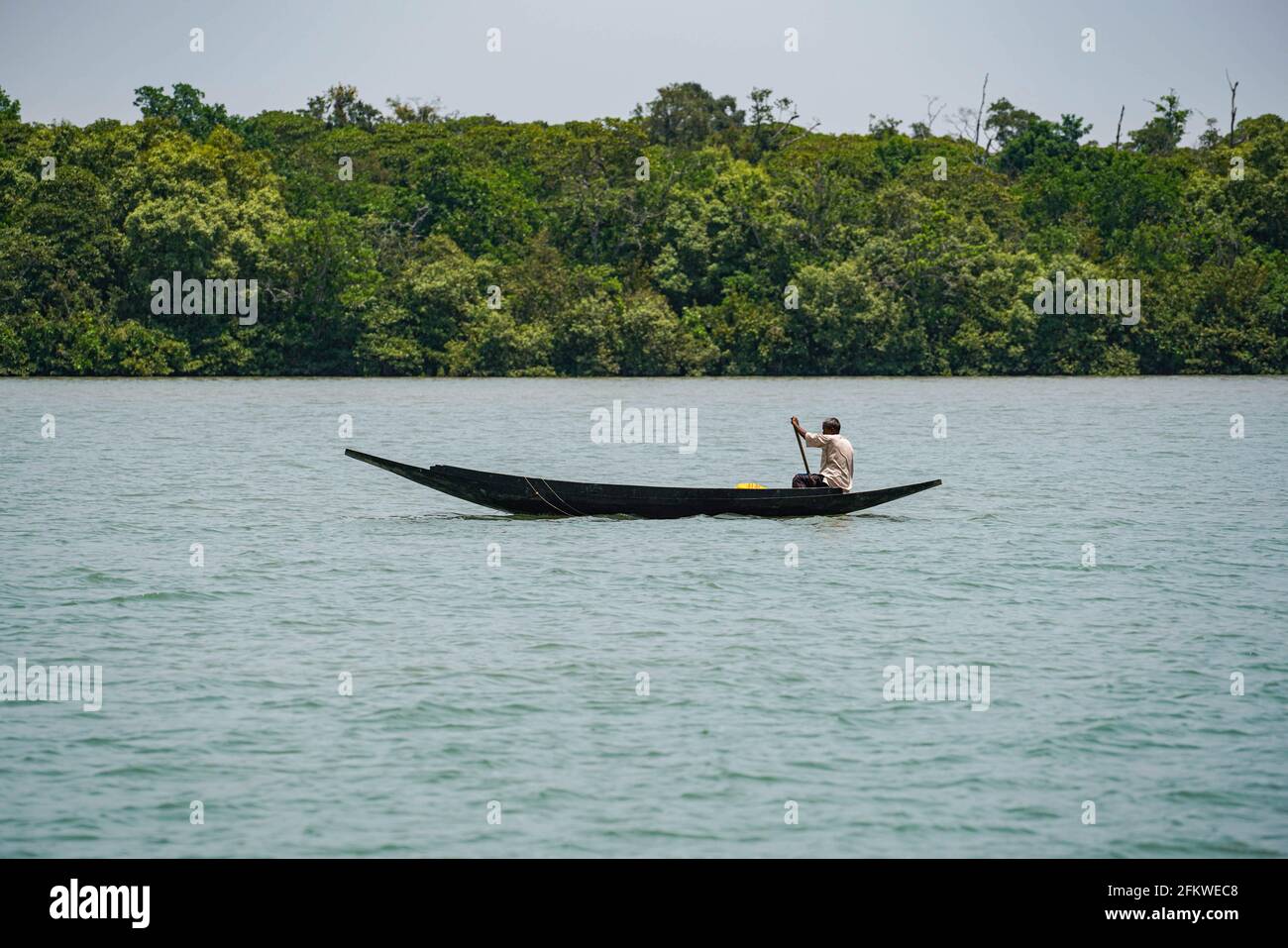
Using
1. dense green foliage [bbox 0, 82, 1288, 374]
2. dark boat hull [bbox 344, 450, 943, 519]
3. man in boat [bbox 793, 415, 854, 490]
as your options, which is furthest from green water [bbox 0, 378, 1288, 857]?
dense green foliage [bbox 0, 82, 1288, 374]

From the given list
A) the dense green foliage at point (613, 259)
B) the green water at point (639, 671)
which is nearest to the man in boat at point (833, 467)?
the green water at point (639, 671)

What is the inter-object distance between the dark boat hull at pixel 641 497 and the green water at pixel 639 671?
358mm

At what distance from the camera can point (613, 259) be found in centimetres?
8100

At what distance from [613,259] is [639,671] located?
67691mm

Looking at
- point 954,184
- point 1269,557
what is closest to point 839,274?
point 954,184

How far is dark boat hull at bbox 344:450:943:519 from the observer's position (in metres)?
22.6

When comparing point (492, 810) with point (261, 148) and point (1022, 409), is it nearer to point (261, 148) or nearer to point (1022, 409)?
point (1022, 409)

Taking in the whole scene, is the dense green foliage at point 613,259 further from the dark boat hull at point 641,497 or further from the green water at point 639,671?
the dark boat hull at point 641,497

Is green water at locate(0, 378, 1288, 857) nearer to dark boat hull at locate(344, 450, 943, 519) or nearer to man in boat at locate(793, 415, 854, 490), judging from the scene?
dark boat hull at locate(344, 450, 943, 519)

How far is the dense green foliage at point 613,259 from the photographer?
71062 millimetres

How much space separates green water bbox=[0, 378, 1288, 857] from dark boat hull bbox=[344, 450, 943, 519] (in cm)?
36

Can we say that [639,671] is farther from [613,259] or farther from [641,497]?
[613,259]

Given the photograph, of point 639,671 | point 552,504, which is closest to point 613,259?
point 552,504

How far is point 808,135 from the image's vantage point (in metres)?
98.2
